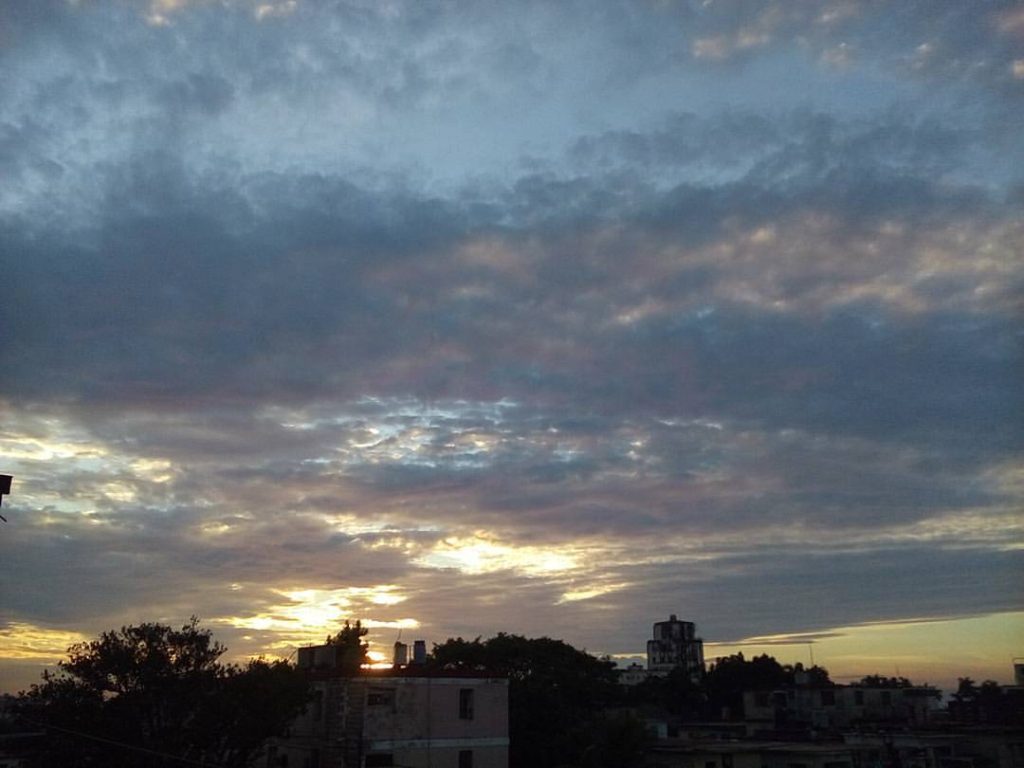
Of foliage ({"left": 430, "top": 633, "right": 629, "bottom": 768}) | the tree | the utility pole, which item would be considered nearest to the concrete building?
foliage ({"left": 430, "top": 633, "right": 629, "bottom": 768})

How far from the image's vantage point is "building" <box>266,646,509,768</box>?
44375 millimetres

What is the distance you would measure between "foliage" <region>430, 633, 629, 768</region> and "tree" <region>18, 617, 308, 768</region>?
1483 centimetres

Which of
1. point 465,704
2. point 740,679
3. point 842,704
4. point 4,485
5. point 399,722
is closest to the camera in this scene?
point 4,485

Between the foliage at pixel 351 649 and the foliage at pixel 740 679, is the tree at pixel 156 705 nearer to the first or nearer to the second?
the foliage at pixel 351 649

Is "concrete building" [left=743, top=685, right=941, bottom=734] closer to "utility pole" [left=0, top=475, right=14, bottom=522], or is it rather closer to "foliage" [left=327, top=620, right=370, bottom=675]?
"foliage" [left=327, top=620, right=370, bottom=675]

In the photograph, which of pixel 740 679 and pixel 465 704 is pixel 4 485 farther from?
pixel 740 679

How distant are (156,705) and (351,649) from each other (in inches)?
600

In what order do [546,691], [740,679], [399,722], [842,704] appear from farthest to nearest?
1. [740,679]
2. [842,704]
3. [546,691]
4. [399,722]

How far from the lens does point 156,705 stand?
3991 cm

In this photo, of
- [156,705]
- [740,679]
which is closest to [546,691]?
[156,705]

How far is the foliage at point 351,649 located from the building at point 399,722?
81cm

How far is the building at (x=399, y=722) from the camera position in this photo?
44.4m

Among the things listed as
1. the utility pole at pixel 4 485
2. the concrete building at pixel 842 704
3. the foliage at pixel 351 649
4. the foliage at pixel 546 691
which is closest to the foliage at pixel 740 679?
the concrete building at pixel 842 704

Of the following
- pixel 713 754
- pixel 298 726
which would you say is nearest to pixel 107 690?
pixel 298 726
